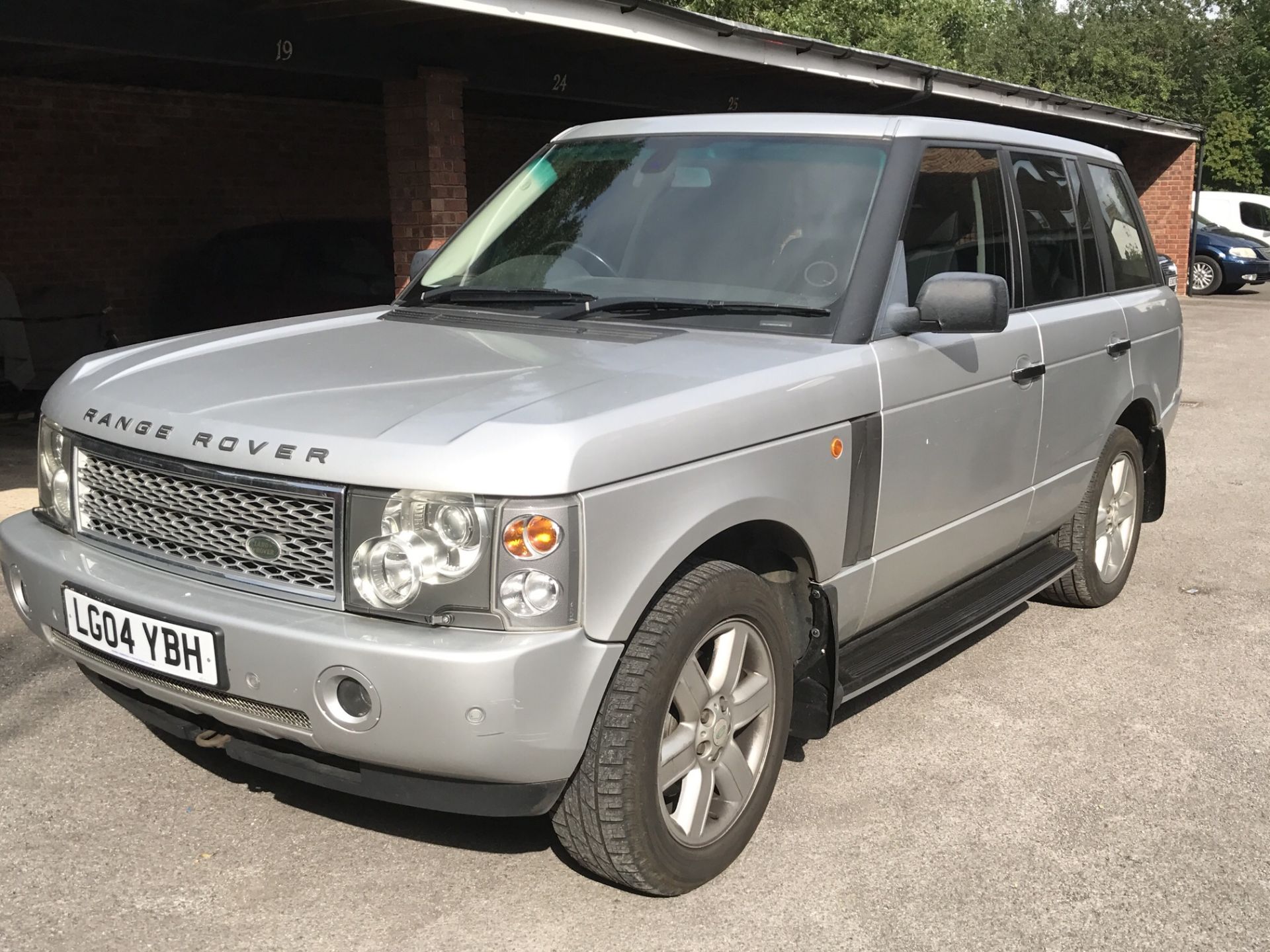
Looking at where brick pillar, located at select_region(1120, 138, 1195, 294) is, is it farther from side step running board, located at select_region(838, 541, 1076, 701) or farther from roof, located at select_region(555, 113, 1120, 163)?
roof, located at select_region(555, 113, 1120, 163)

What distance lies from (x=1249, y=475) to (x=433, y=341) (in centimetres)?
693

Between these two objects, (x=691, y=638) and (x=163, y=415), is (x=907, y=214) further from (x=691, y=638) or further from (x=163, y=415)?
(x=163, y=415)

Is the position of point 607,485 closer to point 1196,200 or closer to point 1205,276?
point 1196,200

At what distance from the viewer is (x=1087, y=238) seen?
5.16 metres

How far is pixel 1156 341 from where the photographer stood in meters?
5.63

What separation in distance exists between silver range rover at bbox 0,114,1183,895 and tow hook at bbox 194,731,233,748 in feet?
0.14

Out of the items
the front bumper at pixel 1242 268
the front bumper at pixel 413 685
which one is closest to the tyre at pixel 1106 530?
the front bumper at pixel 413 685

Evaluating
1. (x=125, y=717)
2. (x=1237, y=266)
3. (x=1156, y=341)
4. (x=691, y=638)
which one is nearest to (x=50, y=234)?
(x=125, y=717)

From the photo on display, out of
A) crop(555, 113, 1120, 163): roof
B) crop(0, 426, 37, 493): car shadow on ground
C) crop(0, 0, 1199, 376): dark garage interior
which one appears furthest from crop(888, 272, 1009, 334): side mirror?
crop(0, 426, 37, 493): car shadow on ground

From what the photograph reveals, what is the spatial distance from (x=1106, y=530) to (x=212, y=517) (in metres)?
4.02

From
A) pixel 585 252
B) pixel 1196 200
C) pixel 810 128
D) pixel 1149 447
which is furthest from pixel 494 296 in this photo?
pixel 1196 200

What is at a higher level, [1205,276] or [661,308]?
[661,308]

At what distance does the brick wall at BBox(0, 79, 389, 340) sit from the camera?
11.8m

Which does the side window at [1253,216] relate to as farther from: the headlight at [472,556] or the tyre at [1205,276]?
the headlight at [472,556]
